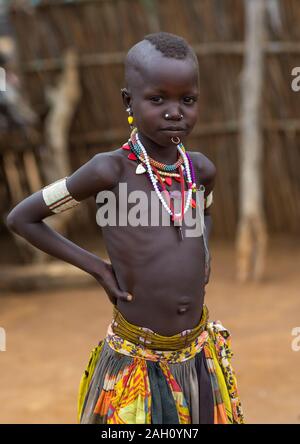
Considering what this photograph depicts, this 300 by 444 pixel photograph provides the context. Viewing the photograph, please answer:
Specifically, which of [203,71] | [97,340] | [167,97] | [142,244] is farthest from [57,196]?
[203,71]

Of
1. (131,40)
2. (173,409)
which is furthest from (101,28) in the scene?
(173,409)

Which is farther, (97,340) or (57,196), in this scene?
(97,340)

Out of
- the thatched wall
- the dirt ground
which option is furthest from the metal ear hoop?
the thatched wall

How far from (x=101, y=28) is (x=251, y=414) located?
4522 millimetres

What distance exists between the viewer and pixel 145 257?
2.12m

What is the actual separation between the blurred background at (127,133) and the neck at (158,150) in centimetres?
281

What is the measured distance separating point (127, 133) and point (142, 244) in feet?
17.4

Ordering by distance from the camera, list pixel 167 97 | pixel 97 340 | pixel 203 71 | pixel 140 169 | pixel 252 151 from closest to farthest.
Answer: pixel 167 97 → pixel 140 169 → pixel 97 340 → pixel 252 151 → pixel 203 71

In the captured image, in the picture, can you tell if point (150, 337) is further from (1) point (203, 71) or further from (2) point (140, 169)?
(1) point (203, 71)

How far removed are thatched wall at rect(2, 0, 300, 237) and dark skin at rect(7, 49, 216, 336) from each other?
14.5 feet

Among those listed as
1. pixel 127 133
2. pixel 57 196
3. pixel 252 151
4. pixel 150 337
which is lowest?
pixel 150 337

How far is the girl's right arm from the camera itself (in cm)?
212

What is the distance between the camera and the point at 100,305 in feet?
18.7

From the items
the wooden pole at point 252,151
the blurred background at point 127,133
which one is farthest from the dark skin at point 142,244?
the wooden pole at point 252,151
